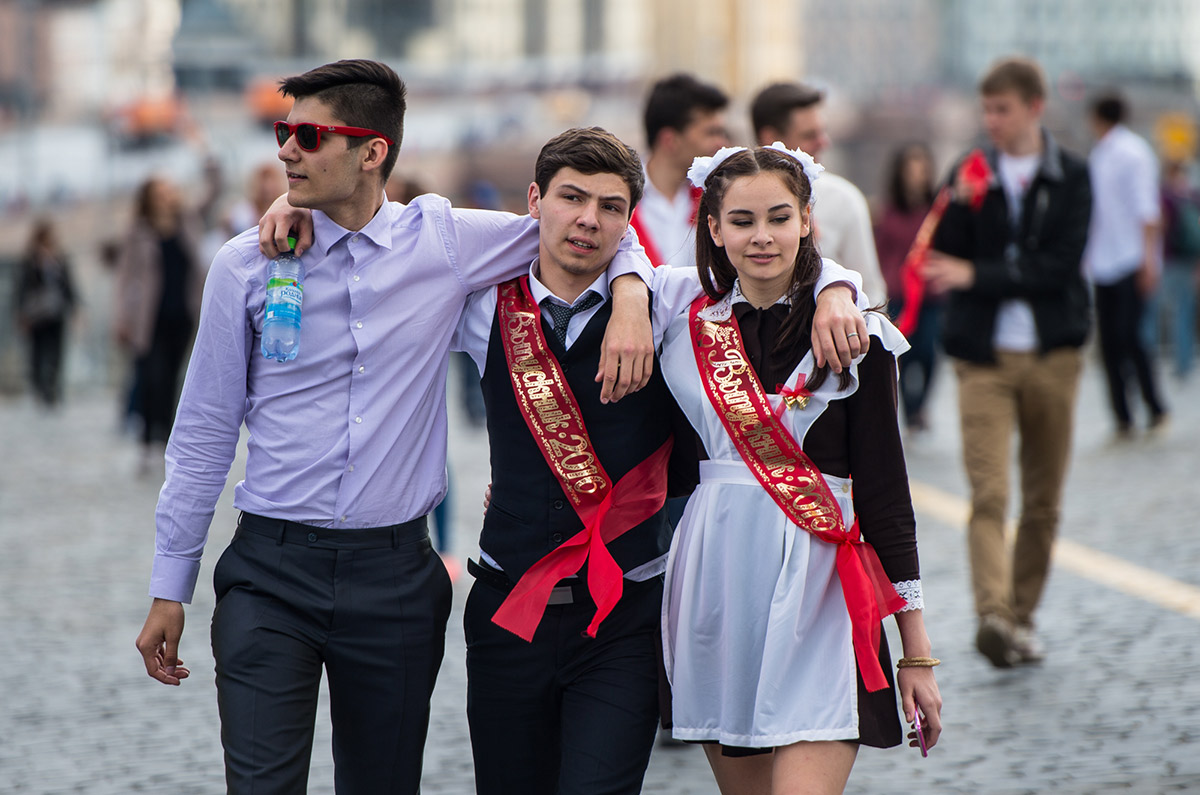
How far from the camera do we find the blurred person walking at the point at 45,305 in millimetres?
16672

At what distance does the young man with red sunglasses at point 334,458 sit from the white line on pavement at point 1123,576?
4166 mm

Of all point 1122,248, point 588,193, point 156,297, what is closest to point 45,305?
point 156,297

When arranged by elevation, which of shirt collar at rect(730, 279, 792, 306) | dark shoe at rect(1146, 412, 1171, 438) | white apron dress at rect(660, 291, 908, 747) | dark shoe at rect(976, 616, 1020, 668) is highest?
shirt collar at rect(730, 279, 792, 306)

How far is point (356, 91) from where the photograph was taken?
3.21 meters

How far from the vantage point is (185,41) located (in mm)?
67875

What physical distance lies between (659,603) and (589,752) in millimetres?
370

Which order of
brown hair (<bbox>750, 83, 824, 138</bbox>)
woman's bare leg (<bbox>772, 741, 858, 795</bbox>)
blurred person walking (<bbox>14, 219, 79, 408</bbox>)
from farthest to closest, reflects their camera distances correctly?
1. blurred person walking (<bbox>14, 219, 79, 408</bbox>)
2. brown hair (<bbox>750, 83, 824, 138</bbox>)
3. woman's bare leg (<bbox>772, 741, 858, 795</bbox>)

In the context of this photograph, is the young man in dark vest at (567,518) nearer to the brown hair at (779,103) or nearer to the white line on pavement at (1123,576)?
the brown hair at (779,103)

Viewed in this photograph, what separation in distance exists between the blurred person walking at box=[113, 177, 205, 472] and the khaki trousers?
6.80m

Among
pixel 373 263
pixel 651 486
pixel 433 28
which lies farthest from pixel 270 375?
pixel 433 28

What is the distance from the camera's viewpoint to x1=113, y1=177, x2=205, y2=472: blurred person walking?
36.2 feet

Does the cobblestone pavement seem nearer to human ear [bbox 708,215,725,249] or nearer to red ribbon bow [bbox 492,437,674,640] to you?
red ribbon bow [bbox 492,437,674,640]

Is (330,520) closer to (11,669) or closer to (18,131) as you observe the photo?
(11,669)

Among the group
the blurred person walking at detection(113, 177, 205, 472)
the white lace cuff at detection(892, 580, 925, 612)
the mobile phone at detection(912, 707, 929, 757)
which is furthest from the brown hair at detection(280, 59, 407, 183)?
the blurred person walking at detection(113, 177, 205, 472)
